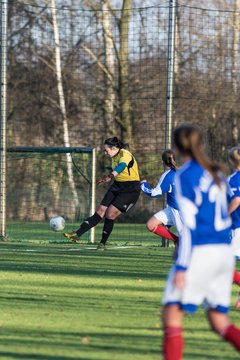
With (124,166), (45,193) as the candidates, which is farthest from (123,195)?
(45,193)

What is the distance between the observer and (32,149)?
69.8 ft

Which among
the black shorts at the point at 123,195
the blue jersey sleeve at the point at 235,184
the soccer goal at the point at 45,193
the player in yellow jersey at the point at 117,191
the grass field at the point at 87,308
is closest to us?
the grass field at the point at 87,308

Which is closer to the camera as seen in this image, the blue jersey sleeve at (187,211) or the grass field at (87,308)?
the blue jersey sleeve at (187,211)

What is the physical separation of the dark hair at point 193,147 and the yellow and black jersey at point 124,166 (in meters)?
10.5

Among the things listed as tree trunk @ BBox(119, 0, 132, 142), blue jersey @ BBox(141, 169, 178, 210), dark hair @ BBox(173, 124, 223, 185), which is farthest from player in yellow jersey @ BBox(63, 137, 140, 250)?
dark hair @ BBox(173, 124, 223, 185)

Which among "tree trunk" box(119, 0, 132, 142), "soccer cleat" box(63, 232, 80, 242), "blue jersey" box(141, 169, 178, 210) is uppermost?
"tree trunk" box(119, 0, 132, 142)

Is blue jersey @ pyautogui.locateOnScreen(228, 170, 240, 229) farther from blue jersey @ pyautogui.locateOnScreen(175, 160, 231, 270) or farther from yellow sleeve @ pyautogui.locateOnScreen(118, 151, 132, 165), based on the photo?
yellow sleeve @ pyautogui.locateOnScreen(118, 151, 132, 165)

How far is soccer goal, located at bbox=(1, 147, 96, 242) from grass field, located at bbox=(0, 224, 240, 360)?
739cm

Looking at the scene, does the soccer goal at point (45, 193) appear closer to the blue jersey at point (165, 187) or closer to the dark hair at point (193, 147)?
the blue jersey at point (165, 187)

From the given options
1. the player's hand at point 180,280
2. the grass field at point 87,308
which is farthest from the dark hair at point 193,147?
the grass field at point 87,308

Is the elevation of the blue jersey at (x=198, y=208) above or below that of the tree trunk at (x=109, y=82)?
below

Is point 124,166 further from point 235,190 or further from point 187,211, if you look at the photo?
point 187,211

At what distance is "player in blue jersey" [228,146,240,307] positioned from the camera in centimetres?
1114

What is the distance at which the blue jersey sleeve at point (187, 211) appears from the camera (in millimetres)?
7020
